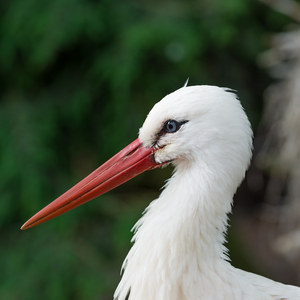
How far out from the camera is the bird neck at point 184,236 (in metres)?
1.14

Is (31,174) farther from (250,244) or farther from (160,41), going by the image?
(250,244)

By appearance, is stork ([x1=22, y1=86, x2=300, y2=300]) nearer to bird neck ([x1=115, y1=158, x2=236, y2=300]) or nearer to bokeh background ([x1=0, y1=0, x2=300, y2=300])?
bird neck ([x1=115, y1=158, x2=236, y2=300])

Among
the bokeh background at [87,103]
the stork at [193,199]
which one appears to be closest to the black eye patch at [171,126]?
the stork at [193,199]

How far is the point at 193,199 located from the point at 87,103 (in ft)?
5.77

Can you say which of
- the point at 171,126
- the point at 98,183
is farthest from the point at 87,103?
the point at 171,126

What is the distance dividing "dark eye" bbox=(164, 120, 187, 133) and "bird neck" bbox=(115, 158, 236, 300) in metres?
0.09

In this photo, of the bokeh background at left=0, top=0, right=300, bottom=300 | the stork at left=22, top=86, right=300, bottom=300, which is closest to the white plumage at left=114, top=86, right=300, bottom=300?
the stork at left=22, top=86, right=300, bottom=300

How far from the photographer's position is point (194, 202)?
3.73 ft

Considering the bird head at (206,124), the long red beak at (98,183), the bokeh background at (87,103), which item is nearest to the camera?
the bird head at (206,124)

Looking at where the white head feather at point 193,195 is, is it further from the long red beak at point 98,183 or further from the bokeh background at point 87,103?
the bokeh background at point 87,103

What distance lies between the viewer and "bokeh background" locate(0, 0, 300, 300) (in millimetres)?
2633

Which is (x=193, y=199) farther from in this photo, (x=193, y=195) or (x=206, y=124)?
(x=206, y=124)

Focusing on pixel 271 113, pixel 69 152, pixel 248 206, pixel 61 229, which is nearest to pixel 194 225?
pixel 271 113

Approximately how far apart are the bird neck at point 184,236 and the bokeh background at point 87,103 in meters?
1.34
